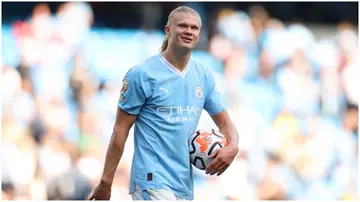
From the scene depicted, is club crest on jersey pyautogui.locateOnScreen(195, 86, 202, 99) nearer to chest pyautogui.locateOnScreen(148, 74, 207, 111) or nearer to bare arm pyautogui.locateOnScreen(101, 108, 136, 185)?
chest pyautogui.locateOnScreen(148, 74, 207, 111)

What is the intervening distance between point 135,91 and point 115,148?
41 cm

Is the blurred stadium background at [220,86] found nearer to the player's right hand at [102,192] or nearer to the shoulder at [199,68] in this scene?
the shoulder at [199,68]

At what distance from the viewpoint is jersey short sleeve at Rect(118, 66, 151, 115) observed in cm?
534

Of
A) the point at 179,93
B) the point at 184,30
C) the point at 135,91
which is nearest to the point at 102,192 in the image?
the point at 135,91

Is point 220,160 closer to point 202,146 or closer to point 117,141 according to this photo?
point 202,146

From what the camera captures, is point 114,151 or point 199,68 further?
point 199,68

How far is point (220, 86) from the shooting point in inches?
513

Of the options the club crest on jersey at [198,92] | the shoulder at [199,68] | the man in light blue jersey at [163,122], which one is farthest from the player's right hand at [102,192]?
the shoulder at [199,68]

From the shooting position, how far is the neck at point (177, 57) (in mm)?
5449

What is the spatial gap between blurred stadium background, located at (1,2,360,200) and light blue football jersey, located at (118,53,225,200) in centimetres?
622

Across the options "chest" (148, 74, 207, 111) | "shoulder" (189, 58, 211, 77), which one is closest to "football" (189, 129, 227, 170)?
"chest" (148, 74, 207, 111)

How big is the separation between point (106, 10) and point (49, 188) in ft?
9.08

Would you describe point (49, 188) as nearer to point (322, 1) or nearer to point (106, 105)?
point (106, 105)

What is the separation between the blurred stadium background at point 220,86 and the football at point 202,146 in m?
6.13
